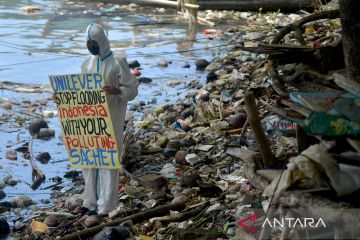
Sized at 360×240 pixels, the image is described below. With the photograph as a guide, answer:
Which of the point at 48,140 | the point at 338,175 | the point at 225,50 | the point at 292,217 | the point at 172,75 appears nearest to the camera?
the point at 338,175

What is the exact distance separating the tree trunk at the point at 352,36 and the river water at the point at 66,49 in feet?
12.1

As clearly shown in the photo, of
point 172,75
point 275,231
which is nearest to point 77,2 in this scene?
point 172,75

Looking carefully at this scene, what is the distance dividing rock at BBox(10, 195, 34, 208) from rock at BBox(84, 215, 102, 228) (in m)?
1.09

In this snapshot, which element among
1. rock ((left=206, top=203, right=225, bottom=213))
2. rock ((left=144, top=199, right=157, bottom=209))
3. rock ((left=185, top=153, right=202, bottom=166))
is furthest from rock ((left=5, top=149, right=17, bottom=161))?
rock ((left=206, top=203, right=225, bottom=213))

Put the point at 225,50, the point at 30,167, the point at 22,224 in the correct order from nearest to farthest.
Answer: the point at 22,224, the point at 30,167, the point at 225,50

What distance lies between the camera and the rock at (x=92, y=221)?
18.5 feet

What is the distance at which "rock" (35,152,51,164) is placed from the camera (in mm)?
7945

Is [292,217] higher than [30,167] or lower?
higher

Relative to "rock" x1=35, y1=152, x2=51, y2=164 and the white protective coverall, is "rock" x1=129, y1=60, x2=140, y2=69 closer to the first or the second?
"rock" x1=35, y1=152, x2=51, y2=164

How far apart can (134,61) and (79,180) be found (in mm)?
4749

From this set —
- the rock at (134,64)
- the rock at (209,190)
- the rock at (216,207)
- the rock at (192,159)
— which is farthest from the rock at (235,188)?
the rock at (134,64)

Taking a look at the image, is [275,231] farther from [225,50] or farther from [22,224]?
[225,50]

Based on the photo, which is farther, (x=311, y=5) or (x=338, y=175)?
(x=311, y=5)

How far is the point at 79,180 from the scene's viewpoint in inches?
286
